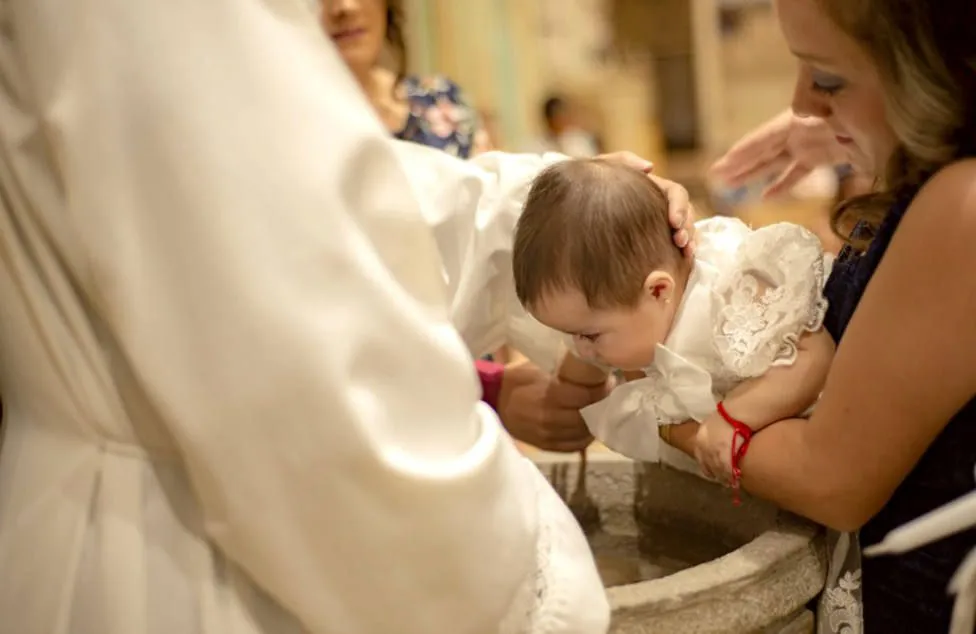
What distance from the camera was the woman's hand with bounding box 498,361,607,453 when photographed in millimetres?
1267

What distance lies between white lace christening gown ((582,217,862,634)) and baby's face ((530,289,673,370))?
0.02 metres

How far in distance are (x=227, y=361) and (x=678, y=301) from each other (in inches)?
23.6

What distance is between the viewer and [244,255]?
0.56m

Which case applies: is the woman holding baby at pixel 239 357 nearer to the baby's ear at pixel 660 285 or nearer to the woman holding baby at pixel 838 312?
the woman holding baby at pixel 838 312

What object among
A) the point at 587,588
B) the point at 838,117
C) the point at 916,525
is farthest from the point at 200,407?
the point at 838,117

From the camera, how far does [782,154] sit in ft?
4.31

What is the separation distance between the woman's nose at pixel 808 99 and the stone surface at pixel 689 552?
1.36 feet

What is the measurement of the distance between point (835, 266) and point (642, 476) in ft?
1.28

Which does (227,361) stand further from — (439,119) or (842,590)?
(439,119)

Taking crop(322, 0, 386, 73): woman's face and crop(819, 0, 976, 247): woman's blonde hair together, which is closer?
crop(819, 0, 976, 247): woman's blonde hair


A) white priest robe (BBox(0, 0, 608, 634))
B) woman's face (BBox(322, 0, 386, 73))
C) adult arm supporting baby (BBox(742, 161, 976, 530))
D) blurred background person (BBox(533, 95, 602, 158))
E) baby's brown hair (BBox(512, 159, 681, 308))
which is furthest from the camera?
blurred background person (BBox(533, 95, 602, 158))

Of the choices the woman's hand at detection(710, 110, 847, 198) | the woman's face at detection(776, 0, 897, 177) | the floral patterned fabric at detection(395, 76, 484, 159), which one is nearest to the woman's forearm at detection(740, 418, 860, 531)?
the woman's face at detection(776, 0, 897, 177)

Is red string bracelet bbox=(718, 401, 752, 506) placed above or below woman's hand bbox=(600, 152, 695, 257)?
below

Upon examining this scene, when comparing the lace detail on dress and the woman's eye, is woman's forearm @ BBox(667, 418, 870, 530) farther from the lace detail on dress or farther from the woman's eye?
the woman's eye
